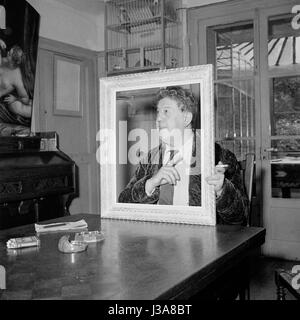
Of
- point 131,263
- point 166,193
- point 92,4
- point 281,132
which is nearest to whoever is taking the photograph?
point 131,263

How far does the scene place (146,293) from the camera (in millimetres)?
850

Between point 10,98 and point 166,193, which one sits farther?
point 10,98

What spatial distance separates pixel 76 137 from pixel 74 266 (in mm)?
3937

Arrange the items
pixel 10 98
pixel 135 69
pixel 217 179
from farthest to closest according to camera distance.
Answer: pixel 135 69 → pixel 10 98 → pixel 217 179

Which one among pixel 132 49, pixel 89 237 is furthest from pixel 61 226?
pixel 132 49

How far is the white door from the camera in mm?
4426

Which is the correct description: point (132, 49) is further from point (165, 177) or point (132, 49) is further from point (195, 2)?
point (165, 177)

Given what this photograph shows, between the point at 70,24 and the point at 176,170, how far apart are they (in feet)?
12.0

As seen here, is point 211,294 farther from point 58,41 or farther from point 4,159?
point 58,41

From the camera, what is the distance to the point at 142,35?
471cm

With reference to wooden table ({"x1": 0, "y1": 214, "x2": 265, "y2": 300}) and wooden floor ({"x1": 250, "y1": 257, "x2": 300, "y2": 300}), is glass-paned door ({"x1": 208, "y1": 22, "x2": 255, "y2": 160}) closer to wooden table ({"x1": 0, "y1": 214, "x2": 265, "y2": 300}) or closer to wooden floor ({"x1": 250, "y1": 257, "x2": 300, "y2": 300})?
wooden floor ({"x1": 250, "y1": 257, "x2": 300, "y2": 300})

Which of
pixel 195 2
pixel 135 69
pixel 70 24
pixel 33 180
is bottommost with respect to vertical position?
pixel 33 180

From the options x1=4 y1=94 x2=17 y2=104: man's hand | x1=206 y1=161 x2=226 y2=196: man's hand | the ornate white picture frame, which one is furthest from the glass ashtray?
x1=4 y1=94 x2=17 y2=104: man's hand
